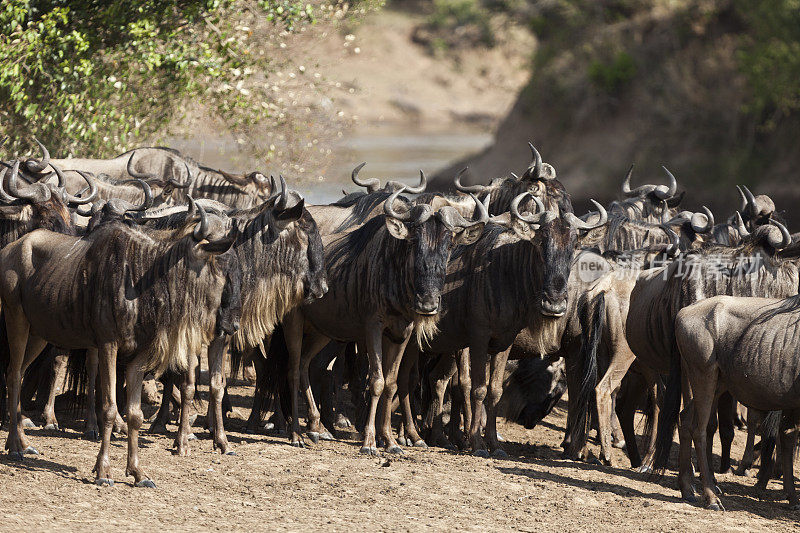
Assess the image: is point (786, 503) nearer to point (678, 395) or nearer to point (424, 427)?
point (678, 395)

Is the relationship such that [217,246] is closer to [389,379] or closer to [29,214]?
[389,379]

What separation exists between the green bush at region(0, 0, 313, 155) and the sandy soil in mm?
5691

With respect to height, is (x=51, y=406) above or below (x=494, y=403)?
below

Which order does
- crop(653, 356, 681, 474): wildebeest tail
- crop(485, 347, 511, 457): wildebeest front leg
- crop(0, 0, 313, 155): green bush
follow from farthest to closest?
crop(0, 0, 313, 155): green bush
crop(485, 347, 511, 457): wildebeest front leg
crop(653, 356, 681, 474): wildebeest tail

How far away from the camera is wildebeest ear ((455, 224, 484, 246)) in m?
8.97

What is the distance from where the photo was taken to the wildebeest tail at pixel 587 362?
9.16 m

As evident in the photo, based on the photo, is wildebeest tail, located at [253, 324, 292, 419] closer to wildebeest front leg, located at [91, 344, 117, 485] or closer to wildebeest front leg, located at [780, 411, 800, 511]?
wildebeest front leg, located at [91, 344, 117, 485]

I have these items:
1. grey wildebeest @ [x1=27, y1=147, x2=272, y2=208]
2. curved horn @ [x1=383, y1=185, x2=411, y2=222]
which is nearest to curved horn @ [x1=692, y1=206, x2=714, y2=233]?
curved horn @ [x1=383, y1=185, x2=411, y2=222]

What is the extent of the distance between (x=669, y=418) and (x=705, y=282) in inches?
47.3

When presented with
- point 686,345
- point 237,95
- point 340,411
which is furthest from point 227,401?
point 237,95

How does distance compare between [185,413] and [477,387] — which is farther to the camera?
[477,387]

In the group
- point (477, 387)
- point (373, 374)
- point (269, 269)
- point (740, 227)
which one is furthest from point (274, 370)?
point (740, 227)

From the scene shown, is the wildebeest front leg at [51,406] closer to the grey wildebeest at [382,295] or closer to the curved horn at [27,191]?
the curved horn at [27,191]

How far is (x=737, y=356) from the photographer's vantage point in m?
7.44
